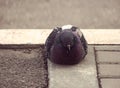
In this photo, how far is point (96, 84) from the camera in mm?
4477

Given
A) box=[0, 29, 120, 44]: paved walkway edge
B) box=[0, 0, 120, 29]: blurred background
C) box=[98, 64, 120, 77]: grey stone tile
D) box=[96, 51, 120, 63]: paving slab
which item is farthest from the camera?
box=[0, 0, 120, 29]: blurred background

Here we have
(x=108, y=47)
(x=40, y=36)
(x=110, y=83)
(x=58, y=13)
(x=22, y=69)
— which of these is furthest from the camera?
(x=58, y=13)

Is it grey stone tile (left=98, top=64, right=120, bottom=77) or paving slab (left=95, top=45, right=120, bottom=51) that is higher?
paving slab (left=95, top=45, right=120, bottom=51)

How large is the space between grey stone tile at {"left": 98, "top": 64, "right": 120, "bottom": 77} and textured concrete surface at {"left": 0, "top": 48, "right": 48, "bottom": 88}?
1.75ft

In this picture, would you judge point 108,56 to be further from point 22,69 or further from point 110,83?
point 22,69

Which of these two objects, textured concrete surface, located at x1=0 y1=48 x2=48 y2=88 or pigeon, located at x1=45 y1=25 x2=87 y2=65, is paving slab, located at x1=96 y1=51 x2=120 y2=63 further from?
textured concrete surface, located at x1=0 y1=48 x2=48 y2=88

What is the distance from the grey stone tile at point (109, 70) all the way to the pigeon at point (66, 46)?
0.22m

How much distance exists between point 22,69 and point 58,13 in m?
1.32

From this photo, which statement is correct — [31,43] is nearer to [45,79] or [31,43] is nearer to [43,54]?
[43,54]

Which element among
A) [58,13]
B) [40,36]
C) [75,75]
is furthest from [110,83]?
[58,13]

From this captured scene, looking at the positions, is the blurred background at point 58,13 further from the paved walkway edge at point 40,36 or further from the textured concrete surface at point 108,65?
the textured concrete surface at point 108,65

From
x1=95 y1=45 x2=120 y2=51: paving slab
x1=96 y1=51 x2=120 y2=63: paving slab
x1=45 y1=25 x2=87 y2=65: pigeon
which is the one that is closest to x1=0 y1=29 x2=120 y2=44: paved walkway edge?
x1=95 y1=45 x2=120 y2=51: paving slab

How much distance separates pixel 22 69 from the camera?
15.4 feet

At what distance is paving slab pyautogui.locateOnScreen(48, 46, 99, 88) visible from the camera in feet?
14.7
